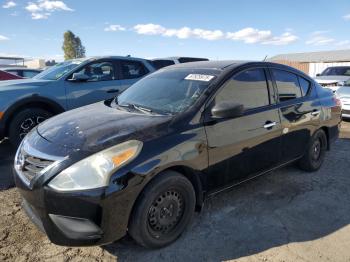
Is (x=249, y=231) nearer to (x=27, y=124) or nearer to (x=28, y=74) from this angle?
(x=27, y=124)

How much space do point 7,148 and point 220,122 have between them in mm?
4631

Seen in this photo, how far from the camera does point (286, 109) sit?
4.14 metres

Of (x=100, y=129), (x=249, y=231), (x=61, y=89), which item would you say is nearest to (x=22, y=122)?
(x=61, y=89)

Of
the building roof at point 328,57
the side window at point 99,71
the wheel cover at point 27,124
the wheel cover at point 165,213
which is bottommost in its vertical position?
the wheel cover at point 165,213

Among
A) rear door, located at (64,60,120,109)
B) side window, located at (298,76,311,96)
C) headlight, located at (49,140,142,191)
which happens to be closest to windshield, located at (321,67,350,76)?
side window, located at (298,76,311,96)

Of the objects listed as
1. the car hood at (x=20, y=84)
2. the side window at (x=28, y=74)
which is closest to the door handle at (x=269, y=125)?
the car hood at (x=20, y=84)

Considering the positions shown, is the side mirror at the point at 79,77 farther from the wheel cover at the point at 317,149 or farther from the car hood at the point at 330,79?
the car hood at the point at 330,79

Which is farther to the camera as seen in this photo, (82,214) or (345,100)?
(345,100)

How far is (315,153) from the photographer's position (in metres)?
4.95

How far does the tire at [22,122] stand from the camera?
214 inches

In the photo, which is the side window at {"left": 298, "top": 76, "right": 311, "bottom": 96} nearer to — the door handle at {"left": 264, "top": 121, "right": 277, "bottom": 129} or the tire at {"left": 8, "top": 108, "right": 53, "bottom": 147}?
the door handle at {"left": 264, "top": 121, "right": 277, "bottom": 129}

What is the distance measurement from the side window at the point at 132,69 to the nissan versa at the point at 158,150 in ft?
9.05

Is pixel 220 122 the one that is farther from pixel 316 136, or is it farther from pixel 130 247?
pixel 316 136

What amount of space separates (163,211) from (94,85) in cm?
409
